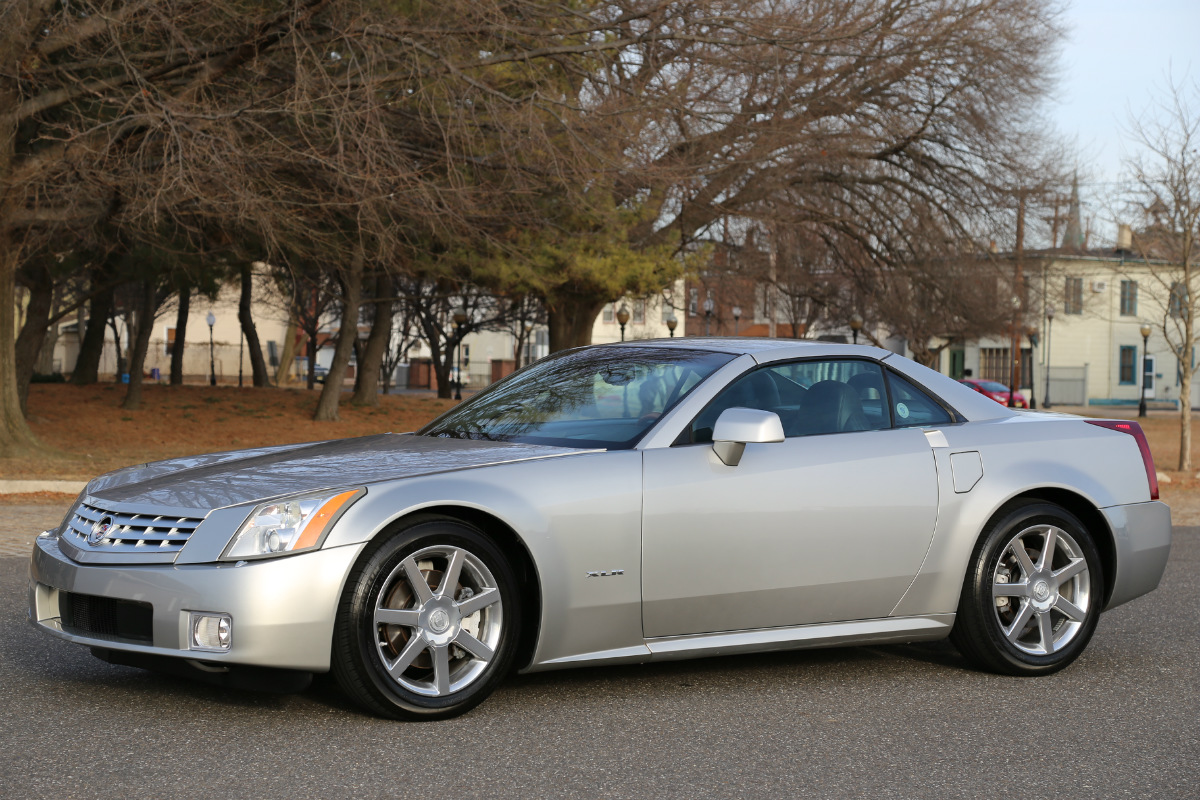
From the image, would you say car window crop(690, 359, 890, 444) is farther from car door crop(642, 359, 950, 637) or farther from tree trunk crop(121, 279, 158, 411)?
tree trunk crop(121, 279, 158, 411)

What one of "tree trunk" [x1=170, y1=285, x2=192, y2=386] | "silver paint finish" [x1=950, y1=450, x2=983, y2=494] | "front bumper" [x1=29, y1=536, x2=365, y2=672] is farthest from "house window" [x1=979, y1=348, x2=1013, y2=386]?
"front bumper" [x1=29, y1=536, x2=365, y2=672]

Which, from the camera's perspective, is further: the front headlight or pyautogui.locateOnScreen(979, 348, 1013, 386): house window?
pyautogui.locateOnScreen(979, 348, 1013, 386): house window

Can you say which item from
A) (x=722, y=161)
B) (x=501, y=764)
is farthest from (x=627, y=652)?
(x=722, y=161)

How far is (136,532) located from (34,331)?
2136 cm

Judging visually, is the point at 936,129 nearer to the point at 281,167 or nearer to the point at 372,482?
the point at 281,167

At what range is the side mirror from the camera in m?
5.07

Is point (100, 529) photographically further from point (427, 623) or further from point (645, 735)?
point (645, 735)

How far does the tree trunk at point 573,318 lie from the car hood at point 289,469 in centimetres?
2101

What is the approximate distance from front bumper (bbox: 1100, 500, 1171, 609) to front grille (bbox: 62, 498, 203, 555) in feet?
13.6

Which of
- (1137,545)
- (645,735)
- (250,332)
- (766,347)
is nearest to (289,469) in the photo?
(645,735)

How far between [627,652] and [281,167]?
12672 mm

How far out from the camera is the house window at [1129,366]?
6631 centimetres

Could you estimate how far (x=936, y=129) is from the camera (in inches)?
1071

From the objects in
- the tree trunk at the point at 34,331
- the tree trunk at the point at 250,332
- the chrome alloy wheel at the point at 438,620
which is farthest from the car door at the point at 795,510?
the tree trunk at the point at 250,332
